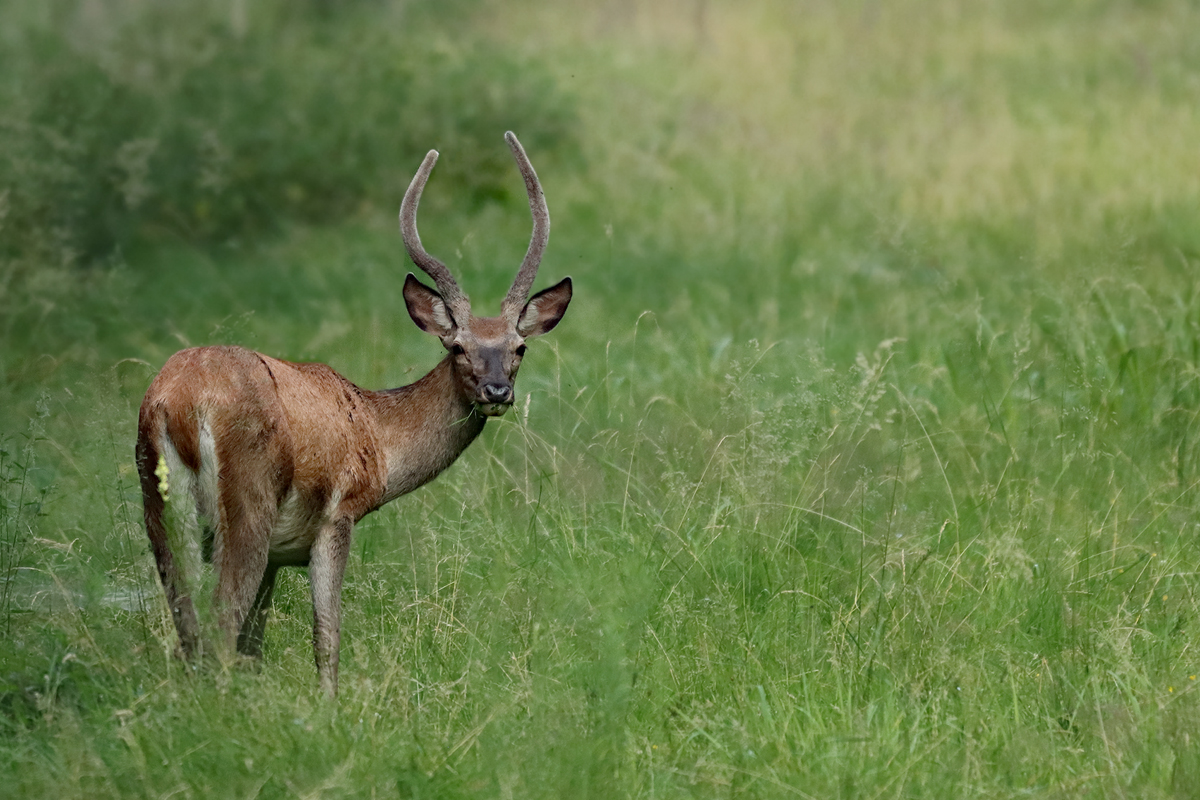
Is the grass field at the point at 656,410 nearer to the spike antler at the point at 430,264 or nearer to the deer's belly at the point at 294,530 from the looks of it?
the deer's belly at the point at 294,530

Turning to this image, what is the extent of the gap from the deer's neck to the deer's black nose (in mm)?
188

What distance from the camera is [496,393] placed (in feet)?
18.1

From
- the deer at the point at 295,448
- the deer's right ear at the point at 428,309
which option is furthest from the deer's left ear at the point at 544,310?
the deer's right ear at the point at 428,309

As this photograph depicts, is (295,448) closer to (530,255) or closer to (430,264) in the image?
(430,264)

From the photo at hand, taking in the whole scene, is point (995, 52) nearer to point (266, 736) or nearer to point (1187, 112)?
point (1187, 112)

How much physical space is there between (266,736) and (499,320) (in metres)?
2.05

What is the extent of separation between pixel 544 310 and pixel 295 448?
Result: 123 centimetres

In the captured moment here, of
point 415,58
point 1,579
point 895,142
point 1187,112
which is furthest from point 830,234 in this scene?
point 1,579

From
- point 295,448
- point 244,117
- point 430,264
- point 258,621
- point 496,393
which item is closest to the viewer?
point 295,448

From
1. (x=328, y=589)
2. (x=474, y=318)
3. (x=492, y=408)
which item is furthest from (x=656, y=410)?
(x=328, y=589)

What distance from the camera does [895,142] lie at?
48.6 ft

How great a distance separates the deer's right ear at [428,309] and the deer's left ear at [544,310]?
0.28 meters

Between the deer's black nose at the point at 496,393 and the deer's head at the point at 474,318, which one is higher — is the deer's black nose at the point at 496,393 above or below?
below

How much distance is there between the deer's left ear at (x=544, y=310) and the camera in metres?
5.92
